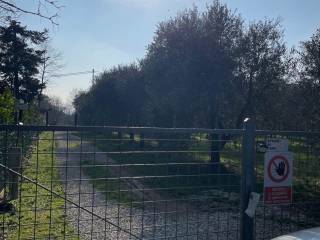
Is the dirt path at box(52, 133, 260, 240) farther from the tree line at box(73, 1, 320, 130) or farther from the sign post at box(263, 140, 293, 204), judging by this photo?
the tree line at box(73, 1, 320, 130)

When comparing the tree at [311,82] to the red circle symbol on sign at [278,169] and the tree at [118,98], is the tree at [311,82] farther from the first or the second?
the tree at [118,98]

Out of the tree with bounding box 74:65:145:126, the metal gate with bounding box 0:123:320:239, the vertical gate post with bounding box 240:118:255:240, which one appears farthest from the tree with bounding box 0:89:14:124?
the tree with bounding box 74:65:145:126

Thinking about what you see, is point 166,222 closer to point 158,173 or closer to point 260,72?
point 158,173

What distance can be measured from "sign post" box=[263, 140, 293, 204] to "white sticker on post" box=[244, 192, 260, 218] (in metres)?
0.24

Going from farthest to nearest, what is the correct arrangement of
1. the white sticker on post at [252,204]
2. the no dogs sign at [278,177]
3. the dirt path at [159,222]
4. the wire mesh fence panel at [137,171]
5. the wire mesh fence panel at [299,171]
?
the dirt path at [159,222] → the wire mesh fence panel at [299,171] → the no dogs sign at [278,177] → the white sticker on post at [252,204] → the wire mesh fence panel at [137,171]

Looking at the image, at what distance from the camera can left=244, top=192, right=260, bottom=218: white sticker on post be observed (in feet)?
16.3

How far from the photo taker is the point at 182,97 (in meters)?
16.8

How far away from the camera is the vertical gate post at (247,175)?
5.00 meters

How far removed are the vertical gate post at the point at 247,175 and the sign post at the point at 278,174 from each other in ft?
0.67

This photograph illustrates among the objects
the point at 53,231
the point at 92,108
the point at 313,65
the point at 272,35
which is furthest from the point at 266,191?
the point at 92,108

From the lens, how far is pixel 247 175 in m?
5.04

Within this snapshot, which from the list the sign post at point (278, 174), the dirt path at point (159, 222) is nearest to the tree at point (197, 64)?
the dirt path at point (159, 222)

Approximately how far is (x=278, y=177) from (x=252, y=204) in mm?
519

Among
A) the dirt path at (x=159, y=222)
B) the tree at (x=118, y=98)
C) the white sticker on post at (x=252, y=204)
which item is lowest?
the dirt path at (x=159, y=222)
